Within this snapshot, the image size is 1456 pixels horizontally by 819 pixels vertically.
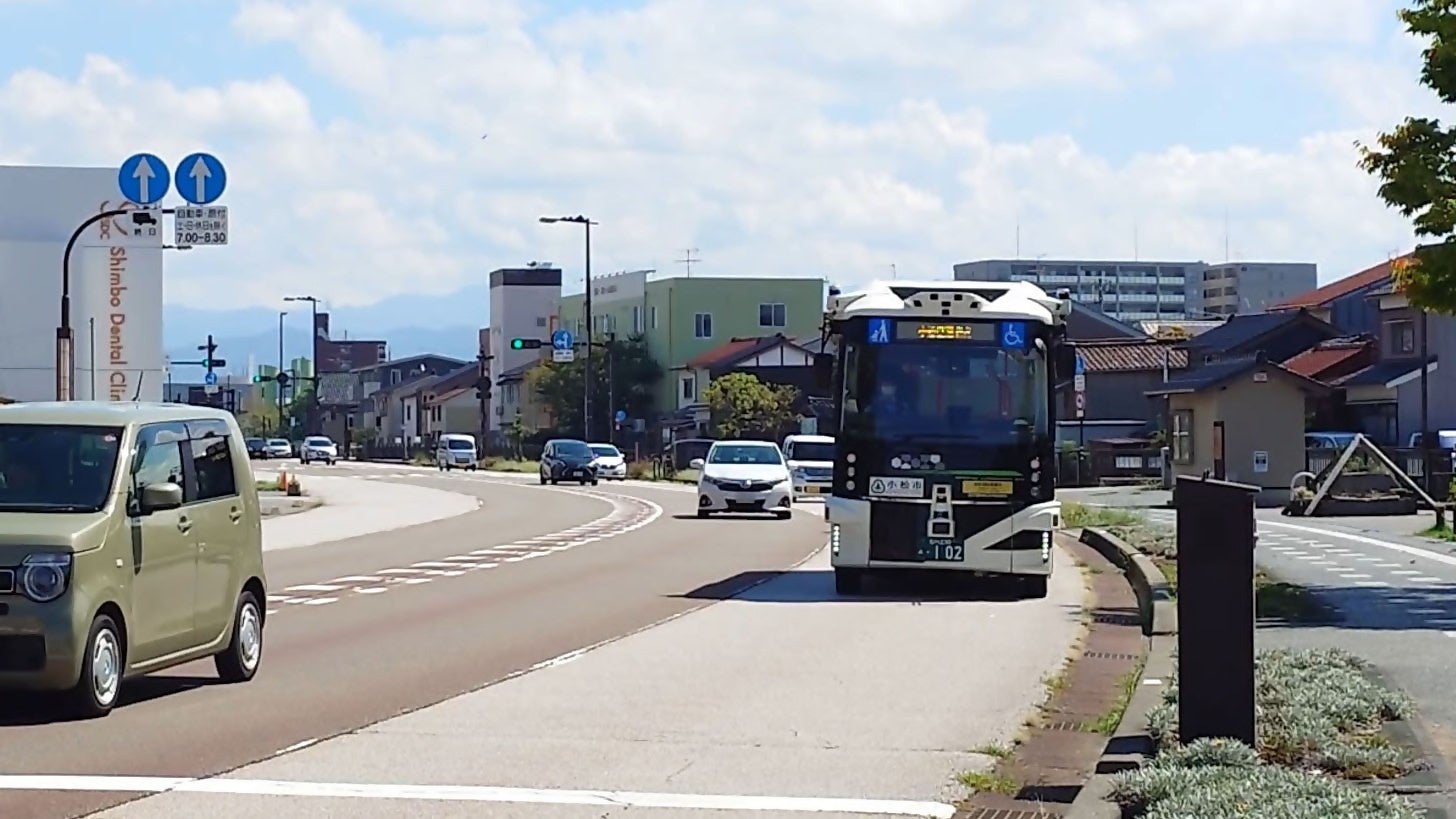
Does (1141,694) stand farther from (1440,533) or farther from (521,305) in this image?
(521,305)

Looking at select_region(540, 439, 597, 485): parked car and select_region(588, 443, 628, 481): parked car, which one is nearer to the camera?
select_region(540, 439, 597, 485): parked car

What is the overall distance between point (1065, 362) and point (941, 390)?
4.47ft

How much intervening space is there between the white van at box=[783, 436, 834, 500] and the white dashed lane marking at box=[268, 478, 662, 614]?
13.7 m

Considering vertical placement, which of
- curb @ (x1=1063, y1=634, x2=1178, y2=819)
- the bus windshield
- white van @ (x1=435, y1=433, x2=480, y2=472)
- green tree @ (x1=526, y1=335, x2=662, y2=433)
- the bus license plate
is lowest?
curb @ (x1=1063, y1=634, x2=1178, y2=819)

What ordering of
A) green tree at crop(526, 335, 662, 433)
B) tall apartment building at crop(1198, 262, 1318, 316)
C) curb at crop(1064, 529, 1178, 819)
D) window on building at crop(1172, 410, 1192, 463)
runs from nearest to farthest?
curb at crop(1064, 529, 1178, 819), window on building at crop(1172, 410, 1192, 463), green tree at crop(526, 335, 662, 433), tall apartment building at crop(1198, 262, 1318, 316)

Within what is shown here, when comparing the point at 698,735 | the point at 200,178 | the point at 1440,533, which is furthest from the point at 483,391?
the point at 698,735

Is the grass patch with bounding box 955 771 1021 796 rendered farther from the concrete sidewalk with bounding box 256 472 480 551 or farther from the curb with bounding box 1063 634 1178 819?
the concrete sidewalk with bounding box 256 472 480 551

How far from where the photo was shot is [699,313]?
346 feet

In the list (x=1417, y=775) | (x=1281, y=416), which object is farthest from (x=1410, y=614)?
(x=1281, y=416)

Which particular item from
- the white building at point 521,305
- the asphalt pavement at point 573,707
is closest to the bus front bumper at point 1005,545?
the asphalt pavement at point 573,707

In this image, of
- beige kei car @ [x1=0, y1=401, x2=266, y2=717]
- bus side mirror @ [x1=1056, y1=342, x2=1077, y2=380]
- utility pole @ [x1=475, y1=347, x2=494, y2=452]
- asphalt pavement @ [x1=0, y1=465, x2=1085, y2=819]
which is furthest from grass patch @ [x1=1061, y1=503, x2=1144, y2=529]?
utility pole @ [x1=475, y1=347, x2=494, y2=452]

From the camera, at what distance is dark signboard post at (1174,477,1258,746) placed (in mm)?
9023

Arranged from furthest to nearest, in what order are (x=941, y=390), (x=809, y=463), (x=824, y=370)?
(x=809, y=463) → (x=824, y=370) → (x=941, y=390)

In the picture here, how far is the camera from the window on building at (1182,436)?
53.1 m
